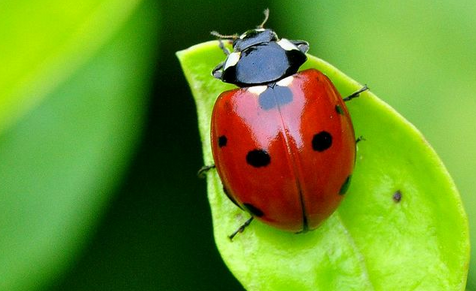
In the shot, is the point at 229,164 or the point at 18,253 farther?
the point at 18,253

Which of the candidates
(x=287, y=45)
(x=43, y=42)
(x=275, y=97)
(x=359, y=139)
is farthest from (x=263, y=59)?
(x=43, y=42)

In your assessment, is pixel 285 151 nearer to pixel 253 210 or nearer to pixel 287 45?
pixel 253 210

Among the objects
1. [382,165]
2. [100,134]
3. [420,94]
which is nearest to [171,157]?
[100,134]

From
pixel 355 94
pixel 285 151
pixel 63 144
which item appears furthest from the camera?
pixel 63 144

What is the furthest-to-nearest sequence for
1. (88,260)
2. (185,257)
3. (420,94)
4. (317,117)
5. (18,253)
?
(185,257)
(88,260)
(420,94)
(18,253)
(317,117)

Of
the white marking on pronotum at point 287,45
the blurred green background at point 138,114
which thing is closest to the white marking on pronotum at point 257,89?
the white marking on pronotum at point 287,45

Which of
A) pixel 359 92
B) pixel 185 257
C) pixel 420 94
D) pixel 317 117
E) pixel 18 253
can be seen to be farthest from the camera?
pixel 185 257

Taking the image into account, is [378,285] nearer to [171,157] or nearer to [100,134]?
[100,134]

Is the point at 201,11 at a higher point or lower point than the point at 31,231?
higher

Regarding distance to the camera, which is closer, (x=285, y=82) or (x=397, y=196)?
(x=397, y=196)
